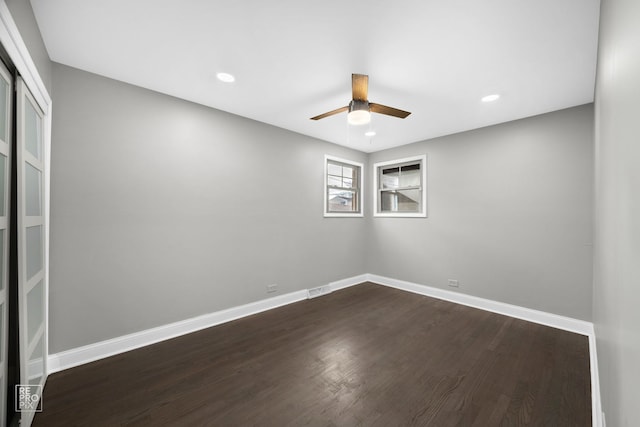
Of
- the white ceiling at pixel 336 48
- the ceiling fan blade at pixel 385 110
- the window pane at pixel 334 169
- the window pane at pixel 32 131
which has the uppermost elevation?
the white ceiling at pixel 336 48

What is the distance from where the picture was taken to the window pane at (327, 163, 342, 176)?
15.2ft

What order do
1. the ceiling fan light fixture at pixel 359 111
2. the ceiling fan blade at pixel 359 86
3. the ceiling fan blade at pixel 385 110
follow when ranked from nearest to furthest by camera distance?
1. the ceiling fan blade at pixel 359 86
2. the ceiling fan light fixture at pixel 359 111
3. the ceiling fan blade at pixel 385 110

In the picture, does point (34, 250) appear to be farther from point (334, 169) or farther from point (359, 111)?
point (334, 169)

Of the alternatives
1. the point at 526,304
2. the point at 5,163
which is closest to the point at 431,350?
the point at 526,304

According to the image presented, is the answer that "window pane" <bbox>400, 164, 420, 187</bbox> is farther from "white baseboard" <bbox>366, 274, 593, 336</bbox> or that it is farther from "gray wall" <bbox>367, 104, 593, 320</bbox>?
"white baseboard" <bbox>366, 274, 593, 336</bbox>

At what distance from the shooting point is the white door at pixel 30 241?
1.48 m

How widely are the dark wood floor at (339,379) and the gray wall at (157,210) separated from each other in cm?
47

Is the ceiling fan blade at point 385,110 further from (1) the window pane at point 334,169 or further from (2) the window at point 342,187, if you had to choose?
(1) the window pane at point 334,169

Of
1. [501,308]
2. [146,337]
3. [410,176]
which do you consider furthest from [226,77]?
[501,308]

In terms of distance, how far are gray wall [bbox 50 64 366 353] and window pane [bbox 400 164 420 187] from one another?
208cm

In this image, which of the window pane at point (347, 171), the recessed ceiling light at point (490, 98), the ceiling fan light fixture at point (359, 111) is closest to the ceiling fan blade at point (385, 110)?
the ceiling fan light fixture at point (359, 111)

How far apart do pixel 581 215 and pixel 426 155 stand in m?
2.13

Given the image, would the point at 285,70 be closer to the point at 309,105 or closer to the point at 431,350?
the point at 309,105

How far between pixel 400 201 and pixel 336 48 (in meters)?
3.41
